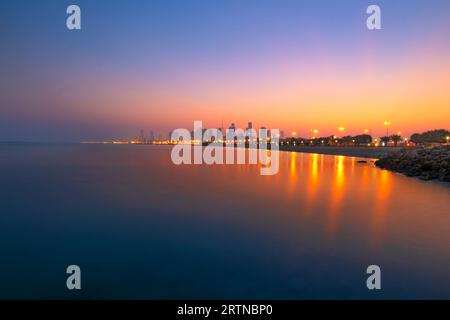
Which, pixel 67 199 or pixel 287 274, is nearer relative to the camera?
pixel 287 274

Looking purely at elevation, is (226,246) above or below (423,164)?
below

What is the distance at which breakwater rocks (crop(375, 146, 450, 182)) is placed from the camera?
66.2 feet

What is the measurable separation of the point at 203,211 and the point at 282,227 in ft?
11.8

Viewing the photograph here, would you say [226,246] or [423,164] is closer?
[226,246]

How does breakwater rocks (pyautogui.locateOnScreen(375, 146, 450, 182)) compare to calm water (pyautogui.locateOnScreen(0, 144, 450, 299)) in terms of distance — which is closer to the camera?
calm water (pyautogui.locateOnScreen(0, 144, 450, 299))

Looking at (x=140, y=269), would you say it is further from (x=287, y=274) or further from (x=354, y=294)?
(x=354, y=294)

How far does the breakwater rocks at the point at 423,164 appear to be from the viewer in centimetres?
2017

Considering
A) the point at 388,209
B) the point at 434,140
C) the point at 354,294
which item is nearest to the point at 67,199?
the point at 354,294

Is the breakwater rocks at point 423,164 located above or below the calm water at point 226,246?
above

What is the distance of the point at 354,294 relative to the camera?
4859 mm

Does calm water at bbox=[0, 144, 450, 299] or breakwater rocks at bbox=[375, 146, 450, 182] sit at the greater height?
breakwater rocks at bbox=[375, 146, 450, 182]

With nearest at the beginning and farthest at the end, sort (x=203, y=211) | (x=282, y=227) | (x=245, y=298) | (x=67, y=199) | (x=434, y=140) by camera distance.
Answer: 1. (x=245, y=298)
2. (x=282, y=227)
3. (x=203, y=211)
4. (x=67, y=199)
5. (x=434, y=140)

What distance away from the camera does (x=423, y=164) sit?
23875 millimetres

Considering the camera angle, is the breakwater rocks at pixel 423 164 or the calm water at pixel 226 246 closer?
the calm water at pixel 226 246
